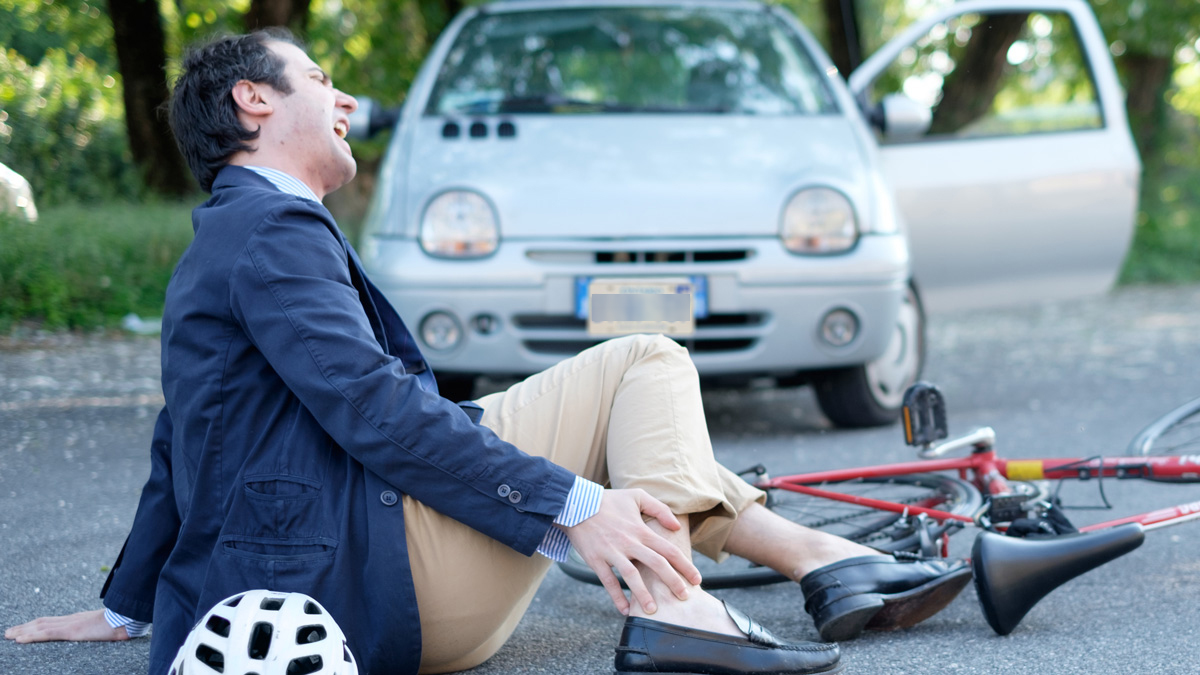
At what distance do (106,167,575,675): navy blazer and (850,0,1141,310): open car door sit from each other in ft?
11.7

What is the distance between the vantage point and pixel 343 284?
6.28 feet

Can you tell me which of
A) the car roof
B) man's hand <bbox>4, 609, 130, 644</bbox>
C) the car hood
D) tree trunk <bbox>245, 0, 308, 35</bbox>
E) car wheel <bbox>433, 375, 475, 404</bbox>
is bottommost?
car wheel <bbox>433, 375, 475, 404</bbox>

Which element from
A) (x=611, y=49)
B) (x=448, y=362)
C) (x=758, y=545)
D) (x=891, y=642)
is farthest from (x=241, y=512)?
(x=611, y=49)

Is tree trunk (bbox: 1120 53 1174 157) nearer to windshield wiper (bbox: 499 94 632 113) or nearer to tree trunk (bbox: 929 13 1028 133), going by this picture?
tree trunk (bbox: 929 13 1028 133)

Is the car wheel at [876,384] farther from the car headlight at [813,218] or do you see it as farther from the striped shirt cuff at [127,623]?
the striped shirt cuff at [127,623]

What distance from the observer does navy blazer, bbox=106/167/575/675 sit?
1.85 meters

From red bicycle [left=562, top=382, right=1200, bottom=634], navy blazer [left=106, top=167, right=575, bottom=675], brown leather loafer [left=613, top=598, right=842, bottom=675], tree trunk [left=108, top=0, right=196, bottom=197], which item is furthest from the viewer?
tree trunk [left=108, top=0, right=196, bottom=197]

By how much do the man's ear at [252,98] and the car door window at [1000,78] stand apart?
12.2ft

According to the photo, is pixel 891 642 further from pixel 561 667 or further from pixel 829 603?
pixel 561 667

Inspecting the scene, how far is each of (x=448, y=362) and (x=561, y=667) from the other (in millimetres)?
2071

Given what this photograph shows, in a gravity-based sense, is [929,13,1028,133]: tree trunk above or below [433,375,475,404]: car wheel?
above

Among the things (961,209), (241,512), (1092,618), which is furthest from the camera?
(961,209)

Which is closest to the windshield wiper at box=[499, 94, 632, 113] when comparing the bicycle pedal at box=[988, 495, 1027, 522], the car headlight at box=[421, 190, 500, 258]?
the car headlight at box=[421, 190, 500, 258]

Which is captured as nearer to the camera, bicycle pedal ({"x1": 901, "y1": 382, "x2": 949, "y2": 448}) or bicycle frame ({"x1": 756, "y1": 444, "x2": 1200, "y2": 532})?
bicycle frame ({"x1": 756, "y1": 444, "x2": 1200, "y2": 532})
